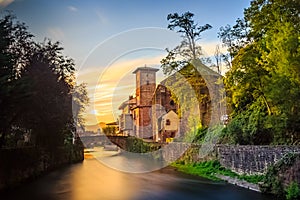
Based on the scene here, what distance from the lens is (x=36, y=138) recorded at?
74.6ft

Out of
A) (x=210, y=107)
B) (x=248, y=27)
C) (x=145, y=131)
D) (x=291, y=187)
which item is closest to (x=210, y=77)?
(x=210, y=107)

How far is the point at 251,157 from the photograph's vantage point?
47.2 ft

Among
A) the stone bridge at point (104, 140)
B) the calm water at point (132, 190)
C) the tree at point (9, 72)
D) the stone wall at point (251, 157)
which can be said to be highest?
the tree at point (9, 72)

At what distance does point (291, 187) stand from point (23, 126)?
1325cm

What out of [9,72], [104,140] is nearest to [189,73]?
[9,72]

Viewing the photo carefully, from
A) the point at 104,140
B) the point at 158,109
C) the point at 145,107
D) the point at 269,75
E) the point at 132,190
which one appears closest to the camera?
the point at 132,190

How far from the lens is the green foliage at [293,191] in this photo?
10.2 m

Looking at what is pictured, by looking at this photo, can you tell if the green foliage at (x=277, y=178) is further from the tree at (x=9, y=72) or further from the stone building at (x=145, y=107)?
the stone building at (x=145, y=107)

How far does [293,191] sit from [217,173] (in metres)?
7.27

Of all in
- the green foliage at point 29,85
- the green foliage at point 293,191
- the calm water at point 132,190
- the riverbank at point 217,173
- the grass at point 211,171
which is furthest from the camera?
the grass at point 211,171

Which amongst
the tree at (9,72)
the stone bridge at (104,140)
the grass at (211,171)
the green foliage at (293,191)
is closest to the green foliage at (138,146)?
the stone bridge at (104,140)

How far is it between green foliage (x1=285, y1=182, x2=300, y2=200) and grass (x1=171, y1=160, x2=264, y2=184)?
2.68m

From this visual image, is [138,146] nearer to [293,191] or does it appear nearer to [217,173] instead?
[217,173]

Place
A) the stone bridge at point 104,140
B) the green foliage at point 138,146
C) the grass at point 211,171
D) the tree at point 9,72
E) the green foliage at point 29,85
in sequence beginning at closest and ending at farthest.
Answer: the tree at point 9,72, the green foliage at point 29,85, the grass at point 211,171, the green foliage at point 138,146, the stone bridge at point 104,140
